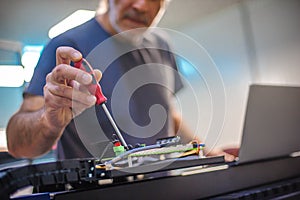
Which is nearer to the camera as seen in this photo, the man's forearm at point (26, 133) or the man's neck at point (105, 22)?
the man's forearm at point (26, 133)

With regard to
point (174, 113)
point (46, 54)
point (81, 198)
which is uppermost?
point (46, 54)

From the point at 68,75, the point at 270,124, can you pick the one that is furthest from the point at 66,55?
the point at 270,124

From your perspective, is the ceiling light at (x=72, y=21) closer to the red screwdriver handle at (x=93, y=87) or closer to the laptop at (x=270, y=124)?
the red screwdriver handle at (x=93, y=87)

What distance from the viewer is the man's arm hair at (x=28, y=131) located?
0.51 m

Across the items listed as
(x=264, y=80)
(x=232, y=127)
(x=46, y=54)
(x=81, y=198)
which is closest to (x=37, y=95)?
(x=46, y=54)

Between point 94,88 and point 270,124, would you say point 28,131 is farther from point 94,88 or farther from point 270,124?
point 270,124

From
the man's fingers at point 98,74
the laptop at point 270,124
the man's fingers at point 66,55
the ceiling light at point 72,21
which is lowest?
the laptop at point 270,124

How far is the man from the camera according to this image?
1.64ft

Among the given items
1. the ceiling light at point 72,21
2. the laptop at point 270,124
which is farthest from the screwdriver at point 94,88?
the laptop at point 270,124

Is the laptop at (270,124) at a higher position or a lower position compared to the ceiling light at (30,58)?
lower

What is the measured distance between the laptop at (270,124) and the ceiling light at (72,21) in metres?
0.34

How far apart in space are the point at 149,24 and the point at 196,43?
0.39ft

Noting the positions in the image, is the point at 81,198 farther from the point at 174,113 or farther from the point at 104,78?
the point at 174,113

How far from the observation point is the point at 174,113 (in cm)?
79
